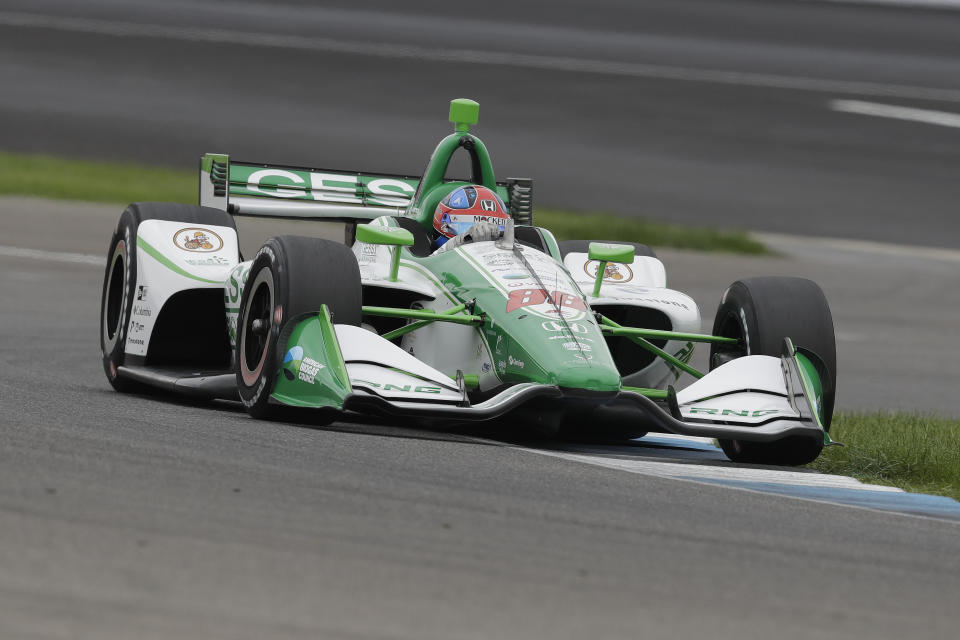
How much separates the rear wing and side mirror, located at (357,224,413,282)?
6.51 feet

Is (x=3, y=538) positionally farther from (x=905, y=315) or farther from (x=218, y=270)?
(x=905, y=315)

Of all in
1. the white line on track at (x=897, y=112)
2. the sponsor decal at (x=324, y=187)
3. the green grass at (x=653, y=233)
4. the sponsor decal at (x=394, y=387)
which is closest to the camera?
the sponsor decal at (x=394, y=387)

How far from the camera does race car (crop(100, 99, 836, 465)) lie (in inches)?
291

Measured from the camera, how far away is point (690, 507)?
19.6 ft

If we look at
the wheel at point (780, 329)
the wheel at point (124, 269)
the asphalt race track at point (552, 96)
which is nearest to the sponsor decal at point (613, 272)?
the wheel at point (780, 329)

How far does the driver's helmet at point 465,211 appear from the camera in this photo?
880cm

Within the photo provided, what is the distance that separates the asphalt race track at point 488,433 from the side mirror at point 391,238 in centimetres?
93

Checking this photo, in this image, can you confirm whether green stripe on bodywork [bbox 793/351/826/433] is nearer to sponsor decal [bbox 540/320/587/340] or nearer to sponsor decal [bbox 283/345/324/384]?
sponsor decal [bbox 540/320/587/340]

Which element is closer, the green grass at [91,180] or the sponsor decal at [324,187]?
the sponsor decal at [324,187]

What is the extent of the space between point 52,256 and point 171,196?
3.48m

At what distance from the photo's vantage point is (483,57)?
34938 mm

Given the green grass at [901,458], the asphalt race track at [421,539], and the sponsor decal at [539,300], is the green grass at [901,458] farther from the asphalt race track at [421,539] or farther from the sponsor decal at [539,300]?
the sponsor decal at [539,300]

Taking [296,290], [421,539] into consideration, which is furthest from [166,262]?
[421,539]

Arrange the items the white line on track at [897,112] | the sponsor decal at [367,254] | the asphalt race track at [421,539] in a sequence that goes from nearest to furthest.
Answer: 1. the asphalt race track at [421,539]
2. the sponsor decal at [367,254]
3. the white line on track at [897,112]
